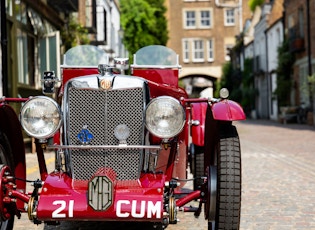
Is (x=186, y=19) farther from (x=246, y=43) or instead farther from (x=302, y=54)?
(x=302, y=54)

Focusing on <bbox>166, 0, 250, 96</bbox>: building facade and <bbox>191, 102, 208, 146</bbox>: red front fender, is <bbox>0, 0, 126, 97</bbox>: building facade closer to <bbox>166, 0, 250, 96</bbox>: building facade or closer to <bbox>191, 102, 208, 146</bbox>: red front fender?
<bbox>191, 102, 208, 146</bbox>: red front fender

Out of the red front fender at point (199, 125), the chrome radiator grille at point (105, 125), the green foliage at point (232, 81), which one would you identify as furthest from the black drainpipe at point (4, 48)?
the green foliage at point (232, 81)

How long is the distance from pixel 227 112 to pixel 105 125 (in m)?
0.91

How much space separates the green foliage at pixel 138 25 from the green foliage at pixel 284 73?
16058mm

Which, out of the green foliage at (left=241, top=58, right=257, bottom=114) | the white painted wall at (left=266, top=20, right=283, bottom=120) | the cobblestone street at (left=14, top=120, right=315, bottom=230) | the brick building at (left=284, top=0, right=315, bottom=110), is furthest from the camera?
the green foliage at (left=241, top=58, right=257, bottom=114)

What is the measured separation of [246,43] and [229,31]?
12039 millimetres

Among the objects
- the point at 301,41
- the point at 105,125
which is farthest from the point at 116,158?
the point at 301,41

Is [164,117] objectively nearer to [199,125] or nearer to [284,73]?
[199,125]

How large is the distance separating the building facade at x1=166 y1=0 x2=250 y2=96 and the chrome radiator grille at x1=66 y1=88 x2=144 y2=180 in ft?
183

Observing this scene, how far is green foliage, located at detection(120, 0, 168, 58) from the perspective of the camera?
48.0m

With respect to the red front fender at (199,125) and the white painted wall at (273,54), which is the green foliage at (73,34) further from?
the white painted wall at (273,54)

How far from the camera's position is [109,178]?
4.12m

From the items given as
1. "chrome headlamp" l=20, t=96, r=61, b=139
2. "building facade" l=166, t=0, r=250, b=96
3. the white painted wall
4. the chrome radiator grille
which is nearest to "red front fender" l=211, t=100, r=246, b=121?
the chrome radiator grille

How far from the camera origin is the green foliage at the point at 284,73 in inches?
1314
